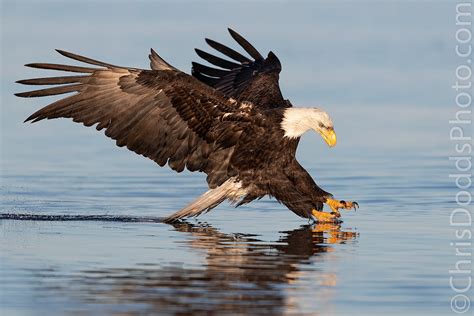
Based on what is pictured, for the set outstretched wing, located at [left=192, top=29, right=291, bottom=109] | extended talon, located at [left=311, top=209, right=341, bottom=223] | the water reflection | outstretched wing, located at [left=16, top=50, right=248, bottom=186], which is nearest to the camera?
the water reflection

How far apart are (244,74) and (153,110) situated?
2.21m

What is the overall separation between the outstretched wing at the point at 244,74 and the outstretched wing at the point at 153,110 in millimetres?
1007

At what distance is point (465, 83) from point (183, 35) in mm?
6280

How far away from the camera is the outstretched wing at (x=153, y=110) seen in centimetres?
982


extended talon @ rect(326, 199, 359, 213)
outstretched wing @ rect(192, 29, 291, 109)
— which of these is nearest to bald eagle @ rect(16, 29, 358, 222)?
extended talon @ rect(326, 199, 359, 213)

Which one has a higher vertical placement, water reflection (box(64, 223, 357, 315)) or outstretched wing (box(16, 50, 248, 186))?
outstretched wing (box(16, 50, 248, 186))

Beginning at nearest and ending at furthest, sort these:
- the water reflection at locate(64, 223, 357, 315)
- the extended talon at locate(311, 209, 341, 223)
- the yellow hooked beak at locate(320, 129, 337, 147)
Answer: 1. the water reflection at locate(64, 223, 357, 315)
2. the yellow hooked beak at locate(320, 129, 337, 147)
3. the extended talon at locate(311, 209, 341, 223)

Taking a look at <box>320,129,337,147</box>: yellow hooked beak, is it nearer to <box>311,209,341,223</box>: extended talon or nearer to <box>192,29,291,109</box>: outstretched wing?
<box>311,209,341,223</box>: extended talon

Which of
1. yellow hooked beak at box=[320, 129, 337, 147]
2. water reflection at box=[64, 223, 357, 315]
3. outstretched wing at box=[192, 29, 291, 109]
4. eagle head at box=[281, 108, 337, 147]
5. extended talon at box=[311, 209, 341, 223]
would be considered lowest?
water reflection at box=[64, 223, 357, 315]

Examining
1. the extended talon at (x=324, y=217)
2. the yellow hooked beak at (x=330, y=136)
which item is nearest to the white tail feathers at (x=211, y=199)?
the extended talon at (x=324, y=217)

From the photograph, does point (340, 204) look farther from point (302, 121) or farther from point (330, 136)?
point (302, 121)

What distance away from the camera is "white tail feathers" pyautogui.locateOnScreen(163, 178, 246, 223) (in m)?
10.2

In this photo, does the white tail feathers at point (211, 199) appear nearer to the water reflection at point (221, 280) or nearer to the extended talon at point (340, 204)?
the extended talon at point (340, 204)

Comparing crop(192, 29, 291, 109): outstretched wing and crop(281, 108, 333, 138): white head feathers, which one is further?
crop(192, 29, 291, 109): outstretched wing
